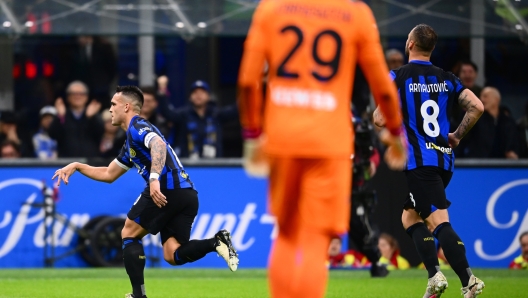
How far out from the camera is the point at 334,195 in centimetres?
525

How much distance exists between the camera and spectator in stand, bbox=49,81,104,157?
14.6 metres

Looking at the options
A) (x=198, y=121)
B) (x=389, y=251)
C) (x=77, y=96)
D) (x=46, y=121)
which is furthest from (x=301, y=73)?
(x=46, y=121)

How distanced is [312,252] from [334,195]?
1.03 feet

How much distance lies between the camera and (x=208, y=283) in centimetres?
1109

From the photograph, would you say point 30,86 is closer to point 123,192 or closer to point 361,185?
point 123,192

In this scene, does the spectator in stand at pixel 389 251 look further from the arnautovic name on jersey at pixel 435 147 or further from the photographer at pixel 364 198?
the arnautovic name on jersey at pixel 435 147

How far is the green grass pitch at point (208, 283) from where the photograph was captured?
31.6ft

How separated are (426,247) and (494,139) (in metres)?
7.08

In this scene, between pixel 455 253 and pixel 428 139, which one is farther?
pixel 428 139

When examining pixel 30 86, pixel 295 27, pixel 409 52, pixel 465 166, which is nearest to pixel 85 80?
pixel 30 86

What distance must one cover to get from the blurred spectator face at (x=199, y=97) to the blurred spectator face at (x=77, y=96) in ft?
5.30

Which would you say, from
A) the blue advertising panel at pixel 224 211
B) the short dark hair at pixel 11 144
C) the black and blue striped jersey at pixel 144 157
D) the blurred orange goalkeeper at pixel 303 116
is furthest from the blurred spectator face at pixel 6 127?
the blurred orange goalkeeper at pixel 303 116

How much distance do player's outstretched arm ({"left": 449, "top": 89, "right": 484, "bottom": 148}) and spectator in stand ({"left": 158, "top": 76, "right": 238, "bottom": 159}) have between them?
6609 mm

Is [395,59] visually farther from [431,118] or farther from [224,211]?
[431,118]
